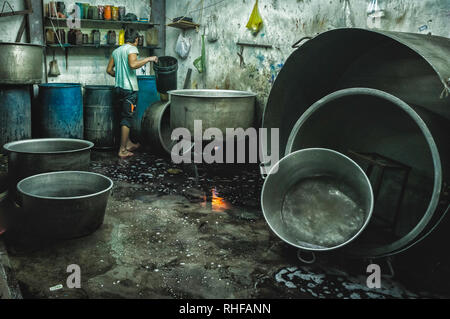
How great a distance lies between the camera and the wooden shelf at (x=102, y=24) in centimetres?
643

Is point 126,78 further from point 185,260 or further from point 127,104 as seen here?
point 185,260

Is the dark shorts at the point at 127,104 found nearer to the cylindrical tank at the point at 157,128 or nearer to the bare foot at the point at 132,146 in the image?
the cylindrical tank at the point at 157,128

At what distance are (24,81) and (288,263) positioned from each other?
171 inches

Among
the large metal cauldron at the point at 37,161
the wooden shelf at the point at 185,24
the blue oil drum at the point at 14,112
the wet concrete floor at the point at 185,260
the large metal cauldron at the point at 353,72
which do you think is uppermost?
the wooden shelf at the point at 185,24

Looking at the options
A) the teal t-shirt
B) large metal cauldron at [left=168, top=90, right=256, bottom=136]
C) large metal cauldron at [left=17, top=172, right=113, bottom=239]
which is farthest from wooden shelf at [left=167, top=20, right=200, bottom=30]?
large metal cauldron at [left=17, top=172, right=113, bottom=239]

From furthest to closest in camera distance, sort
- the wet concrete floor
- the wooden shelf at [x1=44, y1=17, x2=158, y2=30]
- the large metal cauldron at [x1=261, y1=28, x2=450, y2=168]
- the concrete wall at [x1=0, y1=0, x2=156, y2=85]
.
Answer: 1. the concrete wall at [x1=0, y1=0, x2=156, y2=85]
2. the wooden shelf at [x1=44, y1=17, x2=158, y2=30]
3. the large metal cauldron at [x1=261, y1=28, x2=450, y2=168]
4. the wet concrete floor

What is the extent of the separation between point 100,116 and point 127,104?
628 millimetres

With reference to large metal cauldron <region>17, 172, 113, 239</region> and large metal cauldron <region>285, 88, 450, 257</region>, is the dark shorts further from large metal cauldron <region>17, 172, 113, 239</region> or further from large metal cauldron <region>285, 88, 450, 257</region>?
large metal cauldron <region>285, 88, 450, 257</region>

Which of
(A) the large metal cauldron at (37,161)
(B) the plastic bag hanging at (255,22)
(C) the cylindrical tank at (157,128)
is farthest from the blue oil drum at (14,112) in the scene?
(B) the plastic bag hanging at (255,22)

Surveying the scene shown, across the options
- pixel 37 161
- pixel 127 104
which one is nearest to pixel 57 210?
pixel 37 161

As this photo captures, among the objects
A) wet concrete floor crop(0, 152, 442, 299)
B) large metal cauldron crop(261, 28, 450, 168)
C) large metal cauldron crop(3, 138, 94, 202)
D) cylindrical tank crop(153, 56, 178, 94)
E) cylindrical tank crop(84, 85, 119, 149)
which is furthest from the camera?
cylindrical tank crop(84, 85, 119, 149)

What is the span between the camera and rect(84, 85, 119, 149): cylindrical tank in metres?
5.95

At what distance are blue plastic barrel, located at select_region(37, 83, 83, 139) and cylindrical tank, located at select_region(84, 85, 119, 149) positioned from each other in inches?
9.0

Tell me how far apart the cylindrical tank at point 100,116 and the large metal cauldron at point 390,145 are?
3.62m
